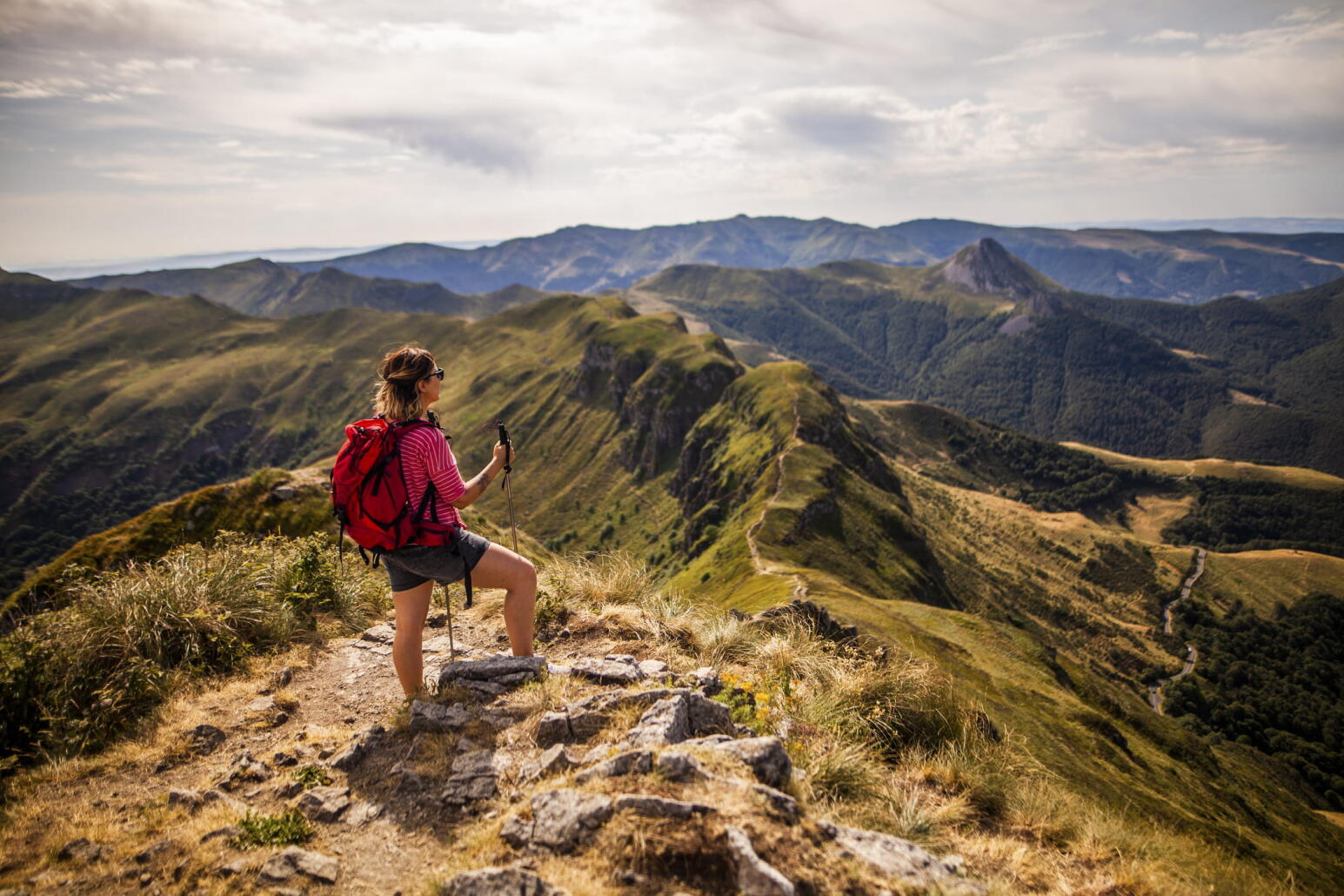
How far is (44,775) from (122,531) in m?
39.6

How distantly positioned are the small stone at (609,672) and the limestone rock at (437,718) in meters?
1.53

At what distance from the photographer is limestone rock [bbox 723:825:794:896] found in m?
4.48

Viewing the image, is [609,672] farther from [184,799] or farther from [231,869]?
[184,799]

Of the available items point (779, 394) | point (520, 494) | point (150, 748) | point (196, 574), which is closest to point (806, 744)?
point (150, 748)

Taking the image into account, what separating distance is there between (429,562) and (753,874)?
197 inches

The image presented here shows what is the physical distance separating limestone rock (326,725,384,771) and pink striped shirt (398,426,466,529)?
2.86 meters

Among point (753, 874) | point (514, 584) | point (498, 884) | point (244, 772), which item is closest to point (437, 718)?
point (514, 584)

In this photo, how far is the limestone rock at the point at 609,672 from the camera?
8117 mm

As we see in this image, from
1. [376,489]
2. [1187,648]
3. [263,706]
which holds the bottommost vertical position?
[1187,648]

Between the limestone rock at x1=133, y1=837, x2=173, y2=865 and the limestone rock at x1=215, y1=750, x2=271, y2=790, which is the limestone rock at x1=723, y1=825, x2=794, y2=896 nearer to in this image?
the limestone rock at x1=133, y1=837, x2=173, y2=865

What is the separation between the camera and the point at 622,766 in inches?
232

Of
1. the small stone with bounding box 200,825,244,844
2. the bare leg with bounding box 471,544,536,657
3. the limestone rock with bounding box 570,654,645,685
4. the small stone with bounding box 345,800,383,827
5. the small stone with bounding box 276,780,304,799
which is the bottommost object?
the small stone with bounding box 276,780,304,799

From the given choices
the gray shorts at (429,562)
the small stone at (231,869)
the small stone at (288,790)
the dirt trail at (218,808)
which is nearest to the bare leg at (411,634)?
the gray shorts at (429,562)

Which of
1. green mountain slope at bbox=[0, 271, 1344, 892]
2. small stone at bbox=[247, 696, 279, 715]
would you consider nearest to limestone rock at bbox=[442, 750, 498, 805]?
small stone at bbox=[247, 696, 279, 715]
